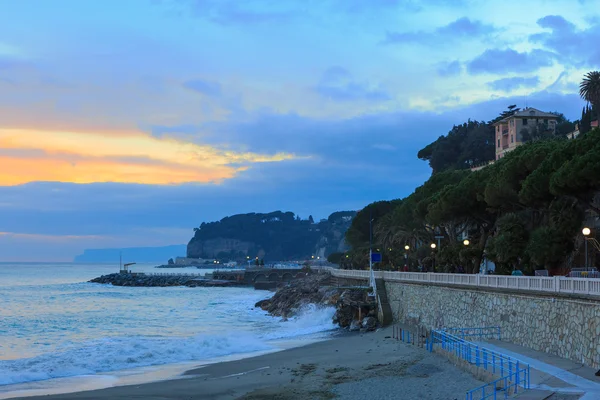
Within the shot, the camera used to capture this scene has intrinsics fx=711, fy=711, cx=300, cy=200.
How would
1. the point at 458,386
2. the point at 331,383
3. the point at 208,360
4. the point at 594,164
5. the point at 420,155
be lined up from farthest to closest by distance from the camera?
the point at 420,155
the point at 208,360
the point at 594,164
the point at 331,383
the point at 458,386

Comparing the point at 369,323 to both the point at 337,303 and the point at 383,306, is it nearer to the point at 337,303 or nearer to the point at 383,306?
the point at 383,306

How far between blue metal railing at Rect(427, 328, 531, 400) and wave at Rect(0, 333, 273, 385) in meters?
13.7

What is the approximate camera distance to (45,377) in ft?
98.6

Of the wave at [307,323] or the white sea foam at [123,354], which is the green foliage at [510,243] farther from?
the white sea foam at [123,354]

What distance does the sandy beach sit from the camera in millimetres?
21984

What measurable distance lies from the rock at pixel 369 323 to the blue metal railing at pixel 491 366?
1629cm

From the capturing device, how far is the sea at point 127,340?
99.6 ft

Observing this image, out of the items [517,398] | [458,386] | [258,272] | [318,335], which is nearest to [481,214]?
[318,335]

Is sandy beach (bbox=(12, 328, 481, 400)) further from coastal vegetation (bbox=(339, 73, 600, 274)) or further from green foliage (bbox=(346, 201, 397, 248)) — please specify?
green foliage (bbox=(346, 201, 397, 248))

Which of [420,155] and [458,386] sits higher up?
[420,155]

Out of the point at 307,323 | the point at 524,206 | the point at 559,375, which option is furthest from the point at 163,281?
the point at 559,375

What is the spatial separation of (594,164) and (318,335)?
67.0ft

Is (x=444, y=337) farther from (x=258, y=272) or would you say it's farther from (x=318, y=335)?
(x=258, y=272)

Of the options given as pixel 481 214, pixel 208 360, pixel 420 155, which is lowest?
pixel 208 360
